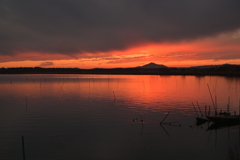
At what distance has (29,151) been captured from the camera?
339 inches

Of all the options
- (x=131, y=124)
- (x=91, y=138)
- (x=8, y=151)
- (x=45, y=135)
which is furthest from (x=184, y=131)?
(x=8, y=151)

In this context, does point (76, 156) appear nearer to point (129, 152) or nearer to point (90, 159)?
point (90, 159)

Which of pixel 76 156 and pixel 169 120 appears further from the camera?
pixel 169 120

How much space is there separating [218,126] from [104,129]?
7187 millimetres

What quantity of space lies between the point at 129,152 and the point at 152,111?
8320 millimetres

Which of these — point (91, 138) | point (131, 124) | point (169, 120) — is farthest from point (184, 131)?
point (91, 138)

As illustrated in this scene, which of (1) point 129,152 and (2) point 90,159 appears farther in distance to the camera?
(1) point 129,152

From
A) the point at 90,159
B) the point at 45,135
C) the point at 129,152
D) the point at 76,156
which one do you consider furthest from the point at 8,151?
the point at 129,152

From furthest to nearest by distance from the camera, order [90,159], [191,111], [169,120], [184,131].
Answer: [191,111], [169,120], [184,131], [90,159]

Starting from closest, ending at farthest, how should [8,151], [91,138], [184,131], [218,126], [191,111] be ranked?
1. [8,151]
2. [91,138]
3. [184,131]
4. [218,126]
5. [191,111]

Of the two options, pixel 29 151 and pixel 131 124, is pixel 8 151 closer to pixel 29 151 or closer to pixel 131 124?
pixel 29 151

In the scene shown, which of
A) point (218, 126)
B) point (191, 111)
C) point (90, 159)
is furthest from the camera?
point (191, 111)

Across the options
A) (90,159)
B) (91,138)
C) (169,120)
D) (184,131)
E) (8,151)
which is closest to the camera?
(90,159)

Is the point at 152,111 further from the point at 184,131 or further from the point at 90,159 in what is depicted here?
the point at 90,159
